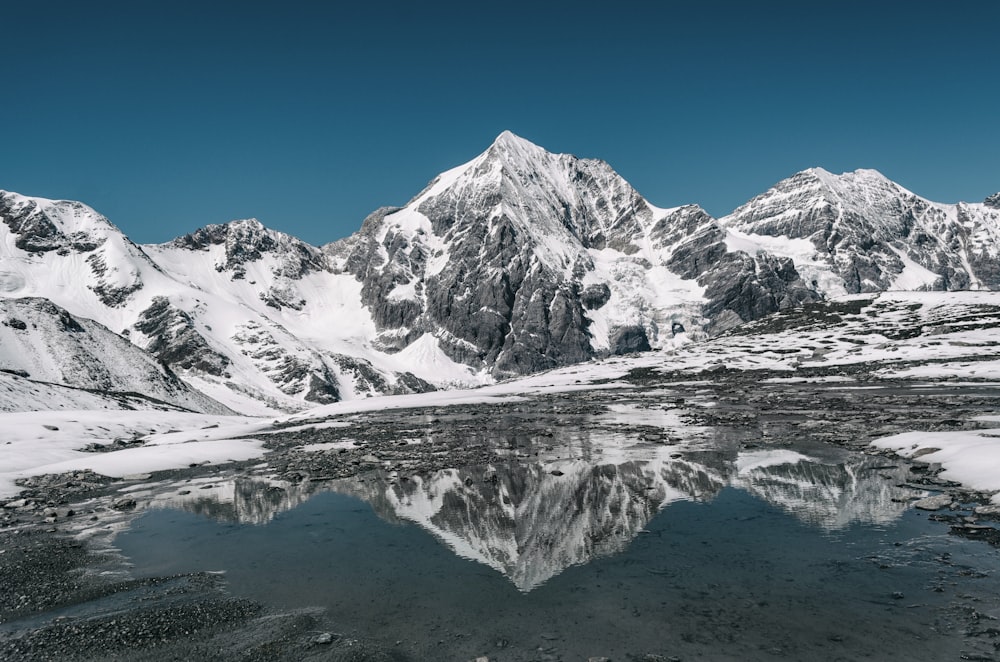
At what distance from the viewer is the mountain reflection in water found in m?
14.1

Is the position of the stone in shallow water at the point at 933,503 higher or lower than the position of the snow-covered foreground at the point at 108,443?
lower

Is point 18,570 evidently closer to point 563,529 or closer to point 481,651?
point 481,651

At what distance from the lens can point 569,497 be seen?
18422 mm

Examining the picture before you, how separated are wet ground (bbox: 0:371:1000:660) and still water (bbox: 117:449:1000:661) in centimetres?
6

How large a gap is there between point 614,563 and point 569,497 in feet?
19.8

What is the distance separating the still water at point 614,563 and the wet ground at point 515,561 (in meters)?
0.06

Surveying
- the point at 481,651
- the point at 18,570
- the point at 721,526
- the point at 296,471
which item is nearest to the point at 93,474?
the point at 296,471

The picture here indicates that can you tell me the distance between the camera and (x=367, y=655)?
29.5 feet

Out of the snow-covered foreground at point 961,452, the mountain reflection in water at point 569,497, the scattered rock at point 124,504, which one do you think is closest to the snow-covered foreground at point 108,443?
the scattered rock at point 124,504

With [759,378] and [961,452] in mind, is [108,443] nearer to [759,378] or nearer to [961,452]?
[961,452]

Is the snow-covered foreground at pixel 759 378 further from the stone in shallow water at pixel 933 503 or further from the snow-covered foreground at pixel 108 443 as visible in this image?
the stone in shallow water at pixel 933 503

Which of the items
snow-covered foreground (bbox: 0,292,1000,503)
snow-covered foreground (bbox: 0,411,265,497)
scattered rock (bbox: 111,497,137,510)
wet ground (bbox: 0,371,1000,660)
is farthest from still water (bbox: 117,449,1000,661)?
snow-covered foreground (bbox: 0,411,265,497)

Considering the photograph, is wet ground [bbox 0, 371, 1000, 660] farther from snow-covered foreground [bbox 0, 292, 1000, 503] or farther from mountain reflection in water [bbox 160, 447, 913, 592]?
snow-covered foreground [bbox 0, 292, 1000, 503]

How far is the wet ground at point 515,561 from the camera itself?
9297 millimetres
